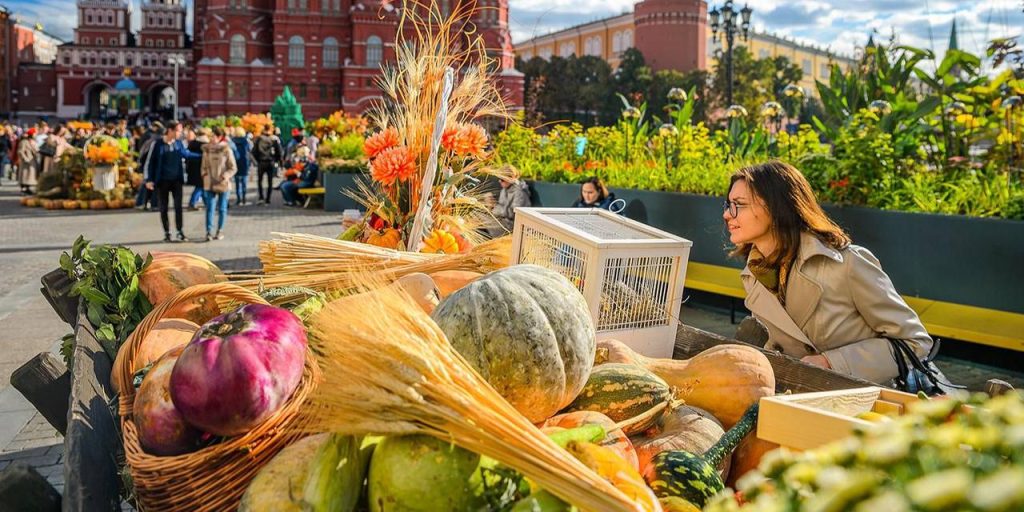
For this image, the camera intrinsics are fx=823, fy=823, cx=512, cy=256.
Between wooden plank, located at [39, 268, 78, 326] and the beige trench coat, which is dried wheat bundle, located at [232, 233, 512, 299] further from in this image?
the beige trench coat

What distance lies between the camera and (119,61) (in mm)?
97688

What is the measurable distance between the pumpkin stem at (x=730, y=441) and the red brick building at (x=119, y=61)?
319 feet

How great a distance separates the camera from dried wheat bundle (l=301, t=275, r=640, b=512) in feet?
4.27

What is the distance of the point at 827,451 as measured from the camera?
31.8 inches

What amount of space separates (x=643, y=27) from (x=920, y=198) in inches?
3089

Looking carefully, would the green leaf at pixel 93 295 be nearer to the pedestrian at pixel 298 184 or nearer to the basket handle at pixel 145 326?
the basket handle at pixel 145 326

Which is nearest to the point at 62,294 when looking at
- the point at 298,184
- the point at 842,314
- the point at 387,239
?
the point at 387,239

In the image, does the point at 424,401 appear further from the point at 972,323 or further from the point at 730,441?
the point at 972,323

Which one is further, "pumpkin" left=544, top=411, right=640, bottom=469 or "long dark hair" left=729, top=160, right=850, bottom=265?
"long dark hair" left=729, top=160, right=850, bottom=265

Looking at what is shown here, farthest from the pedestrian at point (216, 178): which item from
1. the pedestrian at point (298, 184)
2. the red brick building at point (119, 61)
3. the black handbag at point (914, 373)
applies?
the red brick building at point (119, 61)

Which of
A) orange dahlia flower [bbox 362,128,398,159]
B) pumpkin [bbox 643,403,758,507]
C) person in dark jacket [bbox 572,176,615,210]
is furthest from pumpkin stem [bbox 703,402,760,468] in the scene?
person in dark jacket [bbox 572,176,615,210]

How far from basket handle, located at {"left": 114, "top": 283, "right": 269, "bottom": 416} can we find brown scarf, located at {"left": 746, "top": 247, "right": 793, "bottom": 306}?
2066 millimetres

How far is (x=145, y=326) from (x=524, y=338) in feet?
3.80

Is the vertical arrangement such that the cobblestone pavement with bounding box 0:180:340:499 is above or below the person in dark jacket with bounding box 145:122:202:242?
below
